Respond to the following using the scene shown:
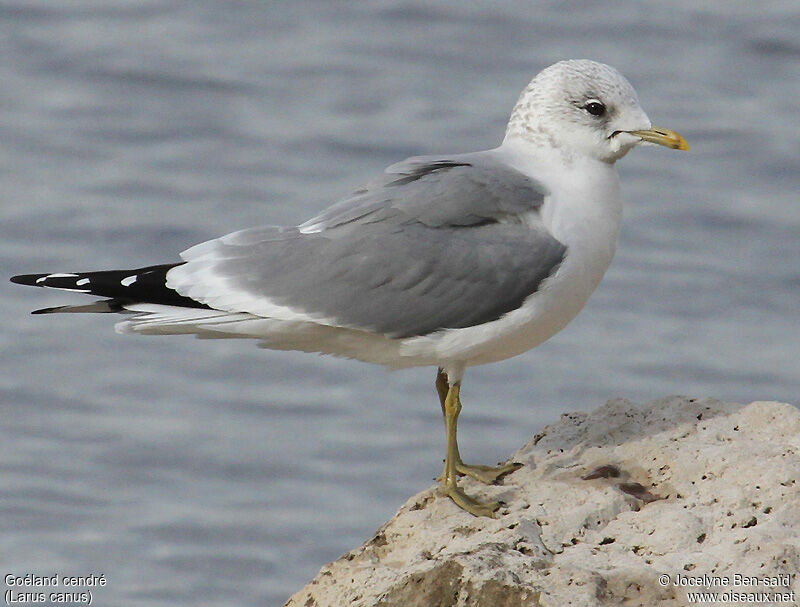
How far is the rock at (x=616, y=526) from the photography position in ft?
14.2

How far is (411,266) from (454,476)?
731 mm

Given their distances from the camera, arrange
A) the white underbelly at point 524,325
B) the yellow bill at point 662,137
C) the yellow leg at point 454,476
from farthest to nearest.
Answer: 1. the yellow bill at point 662,137
2. the white underbelly at point 524,325
3. the yellow leg at point 454,476

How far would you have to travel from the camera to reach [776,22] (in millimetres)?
12422

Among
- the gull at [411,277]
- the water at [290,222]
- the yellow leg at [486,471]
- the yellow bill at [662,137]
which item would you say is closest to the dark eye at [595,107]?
the yellow bill at [662,137]

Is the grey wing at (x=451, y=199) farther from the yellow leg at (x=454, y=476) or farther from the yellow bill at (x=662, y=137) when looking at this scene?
the yellow leg at (x=454, y=476)

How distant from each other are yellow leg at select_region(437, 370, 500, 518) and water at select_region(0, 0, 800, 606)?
5.93 feet

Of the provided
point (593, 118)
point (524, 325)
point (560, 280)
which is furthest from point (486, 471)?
point (593, 118)

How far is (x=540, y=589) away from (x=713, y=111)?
7481 millimetres

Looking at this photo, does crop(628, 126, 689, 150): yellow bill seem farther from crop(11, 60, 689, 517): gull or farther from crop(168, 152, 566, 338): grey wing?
crop(168, 152, 566, 338): grey wing

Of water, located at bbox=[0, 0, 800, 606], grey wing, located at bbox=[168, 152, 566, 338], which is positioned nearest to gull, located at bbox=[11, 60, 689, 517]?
grey wing, located at bbox=[168, 152, 566, 338]

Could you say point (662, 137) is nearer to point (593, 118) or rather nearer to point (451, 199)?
point (593, 118)

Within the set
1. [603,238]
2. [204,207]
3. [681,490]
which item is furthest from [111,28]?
[681,490]

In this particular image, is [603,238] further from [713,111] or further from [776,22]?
[776,22]

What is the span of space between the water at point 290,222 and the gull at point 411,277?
204 cm
